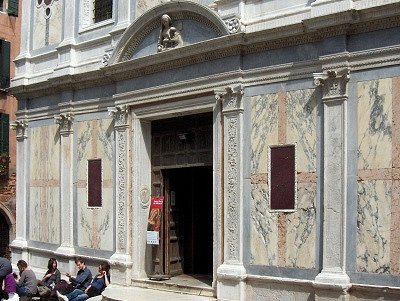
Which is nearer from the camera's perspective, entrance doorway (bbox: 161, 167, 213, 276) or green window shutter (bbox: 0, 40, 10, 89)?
entrance doorway (bbox: 161, 167, 213, 276)

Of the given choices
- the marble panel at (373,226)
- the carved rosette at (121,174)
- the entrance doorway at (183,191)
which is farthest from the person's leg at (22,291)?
the marble panel at (373,226)

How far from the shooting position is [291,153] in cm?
1012

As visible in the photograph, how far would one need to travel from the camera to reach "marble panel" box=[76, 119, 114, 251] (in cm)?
1341

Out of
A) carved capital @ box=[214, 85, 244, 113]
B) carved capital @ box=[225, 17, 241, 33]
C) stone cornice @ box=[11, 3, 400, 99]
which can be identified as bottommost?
carved capital @ box=[214, 85, 244, 113]

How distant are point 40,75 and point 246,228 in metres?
7.68

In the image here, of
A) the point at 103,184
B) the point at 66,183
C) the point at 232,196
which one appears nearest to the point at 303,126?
the point at 232,196

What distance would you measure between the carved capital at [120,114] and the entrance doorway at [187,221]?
1.38 meters

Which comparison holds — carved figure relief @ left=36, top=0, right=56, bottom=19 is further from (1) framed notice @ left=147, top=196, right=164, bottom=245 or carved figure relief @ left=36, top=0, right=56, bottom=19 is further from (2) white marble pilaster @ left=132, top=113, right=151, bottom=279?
(1) framed notice @ left=147, top=196, right=164, bottom=245

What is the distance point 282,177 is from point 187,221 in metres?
3.66

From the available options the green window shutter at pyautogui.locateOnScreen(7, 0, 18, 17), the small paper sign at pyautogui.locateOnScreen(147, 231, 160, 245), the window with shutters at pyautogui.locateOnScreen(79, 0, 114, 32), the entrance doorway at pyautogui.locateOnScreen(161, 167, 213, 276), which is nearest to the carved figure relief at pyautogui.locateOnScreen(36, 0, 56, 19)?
the window with shutters at pyautogui.locateOnScreen(79, 0, 114, 32)

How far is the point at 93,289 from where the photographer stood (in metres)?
12.6

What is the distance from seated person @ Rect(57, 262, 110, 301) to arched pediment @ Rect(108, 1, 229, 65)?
440 centimetres

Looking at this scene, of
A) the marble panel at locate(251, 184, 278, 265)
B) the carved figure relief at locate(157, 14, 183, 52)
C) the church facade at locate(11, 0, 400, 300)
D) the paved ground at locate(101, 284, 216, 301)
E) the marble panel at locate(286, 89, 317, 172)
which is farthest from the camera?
the carved figure relief at locate(157, 14, 183, 52)

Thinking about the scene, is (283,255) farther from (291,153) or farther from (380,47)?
(380,47)
